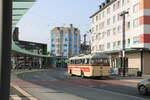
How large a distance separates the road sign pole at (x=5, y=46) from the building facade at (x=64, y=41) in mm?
153371

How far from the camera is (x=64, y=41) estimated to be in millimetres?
161375

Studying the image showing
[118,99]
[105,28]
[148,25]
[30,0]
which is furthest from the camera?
[105,28]

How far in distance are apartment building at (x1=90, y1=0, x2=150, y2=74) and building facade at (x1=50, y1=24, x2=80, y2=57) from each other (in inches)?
2951

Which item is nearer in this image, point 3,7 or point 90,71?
point 3,7

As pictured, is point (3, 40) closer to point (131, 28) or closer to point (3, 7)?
point (3, 7)

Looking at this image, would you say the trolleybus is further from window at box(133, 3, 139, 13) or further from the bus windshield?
window at box(133, 3, 139, 13)

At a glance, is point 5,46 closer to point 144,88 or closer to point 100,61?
point 144,88

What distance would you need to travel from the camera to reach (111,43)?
70.2 meters

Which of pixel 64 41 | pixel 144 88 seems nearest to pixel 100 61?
pixel 144 88

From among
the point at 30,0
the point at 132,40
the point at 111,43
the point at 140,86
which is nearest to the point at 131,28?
the point at 132,40

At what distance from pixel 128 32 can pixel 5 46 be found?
187 ft

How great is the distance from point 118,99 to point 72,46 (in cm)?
14583

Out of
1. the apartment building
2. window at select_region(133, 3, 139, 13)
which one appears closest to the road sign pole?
the apartment building

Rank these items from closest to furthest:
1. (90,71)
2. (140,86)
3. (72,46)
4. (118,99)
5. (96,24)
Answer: (118,99), (140,86), (90,71), (96,24), (72,46)
